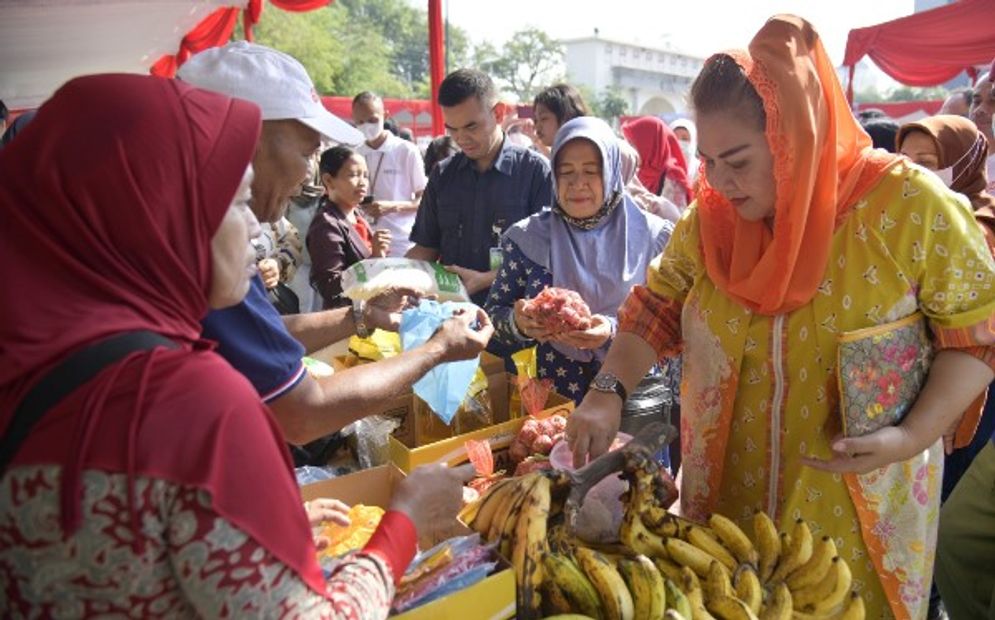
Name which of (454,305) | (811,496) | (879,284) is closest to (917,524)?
(811,496)

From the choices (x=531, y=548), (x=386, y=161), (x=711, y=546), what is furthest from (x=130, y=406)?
(x=386, y=161)

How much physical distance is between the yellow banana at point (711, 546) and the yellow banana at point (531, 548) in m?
0.32

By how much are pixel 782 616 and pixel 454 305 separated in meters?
1.39

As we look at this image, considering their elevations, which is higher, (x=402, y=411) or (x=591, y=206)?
(x=591, y=206)

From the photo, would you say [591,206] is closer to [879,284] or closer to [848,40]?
[879,284]

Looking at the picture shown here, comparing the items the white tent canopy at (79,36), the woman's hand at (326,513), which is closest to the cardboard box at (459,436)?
the woman's hand at (326,513)

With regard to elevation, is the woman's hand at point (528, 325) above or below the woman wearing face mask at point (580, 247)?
below

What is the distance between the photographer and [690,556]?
4.71 ft

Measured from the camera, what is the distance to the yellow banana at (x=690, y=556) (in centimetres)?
143

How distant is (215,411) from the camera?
870 mm

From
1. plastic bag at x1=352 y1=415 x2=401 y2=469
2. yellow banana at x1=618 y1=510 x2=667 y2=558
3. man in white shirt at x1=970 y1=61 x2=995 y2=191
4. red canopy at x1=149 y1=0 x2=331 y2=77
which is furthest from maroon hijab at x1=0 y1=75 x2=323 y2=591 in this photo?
red canopy at x1=149 y1=0 x2=331 y2=77

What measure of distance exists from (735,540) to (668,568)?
165 mm

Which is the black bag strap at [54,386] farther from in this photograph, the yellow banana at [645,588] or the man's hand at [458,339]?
the man's hand at [458,339]

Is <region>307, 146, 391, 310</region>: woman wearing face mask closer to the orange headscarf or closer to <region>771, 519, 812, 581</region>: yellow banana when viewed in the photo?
the orange headscarf
